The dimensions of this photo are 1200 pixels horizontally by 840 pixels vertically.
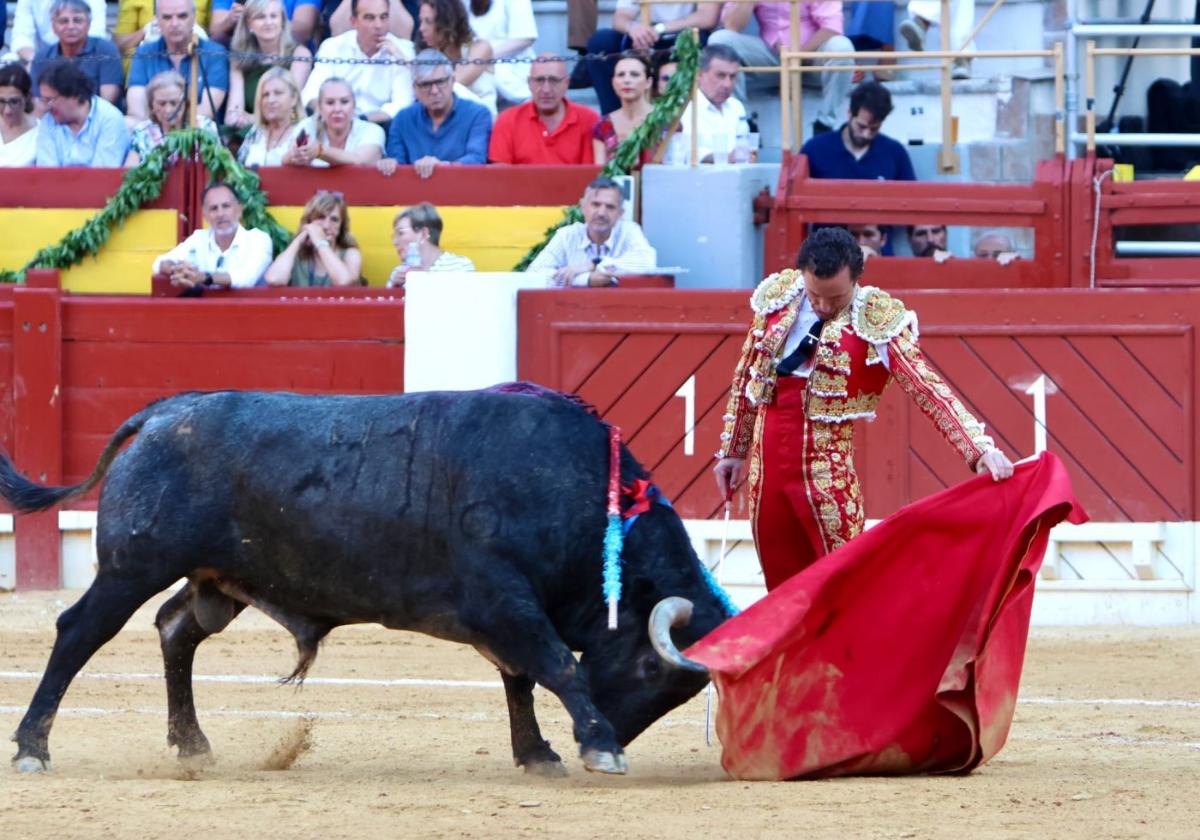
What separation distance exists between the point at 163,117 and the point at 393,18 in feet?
4.19

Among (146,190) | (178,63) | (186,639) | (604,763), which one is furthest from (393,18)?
(604,763)

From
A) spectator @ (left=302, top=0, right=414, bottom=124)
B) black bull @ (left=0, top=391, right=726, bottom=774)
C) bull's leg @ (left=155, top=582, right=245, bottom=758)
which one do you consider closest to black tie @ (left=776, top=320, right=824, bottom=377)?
black bull @ (left=0, top=391, right=726, bottom=774)

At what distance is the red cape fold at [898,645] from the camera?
16.5 ft

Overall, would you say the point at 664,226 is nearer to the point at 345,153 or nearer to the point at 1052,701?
the point at 345,153

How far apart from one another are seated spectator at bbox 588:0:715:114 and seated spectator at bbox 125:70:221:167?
5.85 ft

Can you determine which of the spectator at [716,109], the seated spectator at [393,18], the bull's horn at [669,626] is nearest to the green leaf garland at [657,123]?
the spectator at [716,109]

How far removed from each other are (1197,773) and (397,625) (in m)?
1.93

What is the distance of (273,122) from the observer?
993 cm

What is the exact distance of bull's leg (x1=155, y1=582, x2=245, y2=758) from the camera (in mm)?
5523

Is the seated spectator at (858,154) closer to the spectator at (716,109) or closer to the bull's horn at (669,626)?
the spectator at (716,109)

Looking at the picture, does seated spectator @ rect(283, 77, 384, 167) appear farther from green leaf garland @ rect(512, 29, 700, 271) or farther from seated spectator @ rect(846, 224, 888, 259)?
seated spectator @ rect(846, 224, 888, 259)

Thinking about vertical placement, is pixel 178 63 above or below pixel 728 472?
above

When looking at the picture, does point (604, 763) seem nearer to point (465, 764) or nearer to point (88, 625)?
point (465, 764)

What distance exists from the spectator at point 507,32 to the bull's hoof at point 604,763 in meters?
6.06
